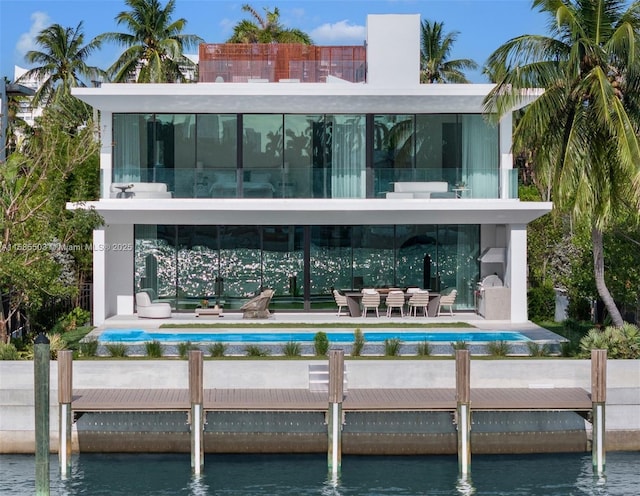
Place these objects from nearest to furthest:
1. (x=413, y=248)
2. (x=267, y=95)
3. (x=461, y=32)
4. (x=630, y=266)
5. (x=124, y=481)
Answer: (x=124, y=481)
(x=630, y=266)
(x=267, y=95)
(x=413, y=248)
(x=461, y=32)

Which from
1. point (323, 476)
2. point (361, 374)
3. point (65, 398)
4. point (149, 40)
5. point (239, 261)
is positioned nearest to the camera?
point (323, 476)

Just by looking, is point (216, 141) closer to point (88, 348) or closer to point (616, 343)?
point (88, 348)

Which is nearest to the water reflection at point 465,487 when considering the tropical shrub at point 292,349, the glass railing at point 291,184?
the tropical shrub at point 292,349

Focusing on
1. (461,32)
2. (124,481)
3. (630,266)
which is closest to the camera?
(124,481)

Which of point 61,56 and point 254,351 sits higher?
point 61,56

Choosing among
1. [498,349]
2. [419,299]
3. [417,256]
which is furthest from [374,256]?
[498,349]

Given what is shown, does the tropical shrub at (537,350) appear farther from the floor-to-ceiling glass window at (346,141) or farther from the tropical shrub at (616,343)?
the floor-to-ceiling glass window at (346,141)

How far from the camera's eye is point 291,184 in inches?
1199

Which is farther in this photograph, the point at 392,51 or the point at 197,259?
the point at 197,259

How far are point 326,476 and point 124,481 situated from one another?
3.72 metres

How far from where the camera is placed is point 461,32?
2260 inches

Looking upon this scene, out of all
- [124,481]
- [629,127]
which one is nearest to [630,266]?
[629,127]

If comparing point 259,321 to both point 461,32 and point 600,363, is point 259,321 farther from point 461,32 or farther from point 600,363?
point 461,32

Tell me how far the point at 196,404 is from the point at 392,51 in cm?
1543
